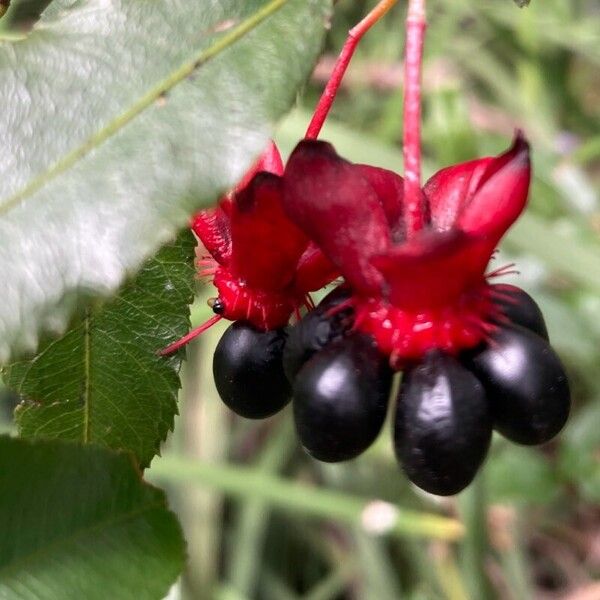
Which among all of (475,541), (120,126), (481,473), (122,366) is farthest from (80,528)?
(475,541)

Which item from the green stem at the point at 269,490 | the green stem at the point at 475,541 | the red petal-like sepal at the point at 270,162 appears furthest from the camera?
the green stem at the point at 269,490

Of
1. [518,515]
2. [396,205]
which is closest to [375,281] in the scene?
[396,205]

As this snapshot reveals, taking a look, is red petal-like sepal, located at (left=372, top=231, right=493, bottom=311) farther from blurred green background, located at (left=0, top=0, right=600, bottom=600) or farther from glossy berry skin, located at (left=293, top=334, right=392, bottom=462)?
blurred green background, located at (left=0, top=0, right=600, bottom=600)

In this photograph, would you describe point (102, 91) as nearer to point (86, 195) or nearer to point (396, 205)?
point (86, 195)

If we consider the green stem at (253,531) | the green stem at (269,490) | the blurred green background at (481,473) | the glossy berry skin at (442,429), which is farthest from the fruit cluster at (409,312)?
the green stem at (253,531)

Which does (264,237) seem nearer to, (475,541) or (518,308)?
(518,308)

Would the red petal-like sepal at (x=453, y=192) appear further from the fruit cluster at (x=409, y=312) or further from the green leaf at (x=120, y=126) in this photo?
the green leaf at (x=120, y=126)

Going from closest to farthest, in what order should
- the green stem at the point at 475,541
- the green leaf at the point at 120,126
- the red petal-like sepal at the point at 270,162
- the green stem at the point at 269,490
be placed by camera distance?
the green leaf at the point at 120,126, the red petal-like sepal at the point at 270,162, the green stem at the point at 475,541, the green stem at the point at 269,490

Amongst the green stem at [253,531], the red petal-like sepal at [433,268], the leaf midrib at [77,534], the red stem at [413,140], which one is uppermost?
the red stem at [413,140]
